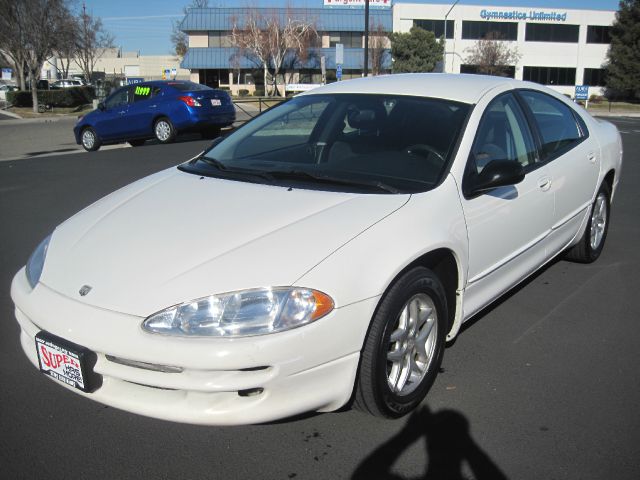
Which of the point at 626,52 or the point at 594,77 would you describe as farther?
the point at 594,77

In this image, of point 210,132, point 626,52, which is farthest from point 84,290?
point 626,52

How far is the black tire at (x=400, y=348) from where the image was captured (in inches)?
99.5

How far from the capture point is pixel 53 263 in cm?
280

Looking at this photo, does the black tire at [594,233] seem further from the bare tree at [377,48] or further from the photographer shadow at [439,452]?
the bare tree at [377,48]

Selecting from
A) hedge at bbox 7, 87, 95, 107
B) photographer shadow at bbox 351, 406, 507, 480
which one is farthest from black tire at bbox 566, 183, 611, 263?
hedge at bbox 7, 87, 95, 107

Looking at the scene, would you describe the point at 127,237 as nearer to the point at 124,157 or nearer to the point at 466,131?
the point at 466,131

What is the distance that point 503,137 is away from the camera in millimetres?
3658

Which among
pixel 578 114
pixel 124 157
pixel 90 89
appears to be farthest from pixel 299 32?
pixel 578 114

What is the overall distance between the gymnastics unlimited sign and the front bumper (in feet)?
185

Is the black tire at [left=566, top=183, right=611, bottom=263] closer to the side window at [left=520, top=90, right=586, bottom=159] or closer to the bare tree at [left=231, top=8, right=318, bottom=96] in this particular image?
the side window at [left=520, top=90, right=586, bottom=159]

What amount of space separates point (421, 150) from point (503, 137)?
0.67 metres

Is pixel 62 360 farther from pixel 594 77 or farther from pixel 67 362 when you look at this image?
pixel 594 77

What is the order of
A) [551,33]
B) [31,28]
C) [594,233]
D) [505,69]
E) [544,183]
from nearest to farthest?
[544,183] < [594,233] < [31,28] < [505,69] < [551,33]

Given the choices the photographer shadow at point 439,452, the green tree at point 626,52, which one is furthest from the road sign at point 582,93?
the photographer shadow at point 439,452
